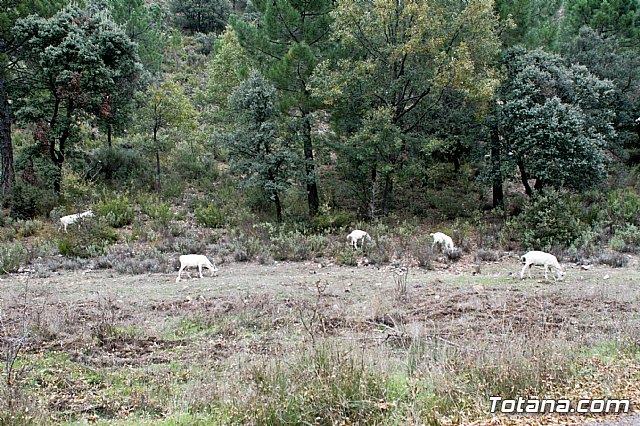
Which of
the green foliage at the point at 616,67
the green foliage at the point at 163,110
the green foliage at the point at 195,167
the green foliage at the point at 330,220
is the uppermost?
the green foliage at the point at 616,67

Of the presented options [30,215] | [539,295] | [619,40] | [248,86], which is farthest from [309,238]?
[619,40]

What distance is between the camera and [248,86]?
53.6 feet

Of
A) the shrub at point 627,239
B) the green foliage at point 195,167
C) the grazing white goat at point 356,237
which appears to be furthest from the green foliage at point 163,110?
the shrub at point 627,239

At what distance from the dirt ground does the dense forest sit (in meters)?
4.13

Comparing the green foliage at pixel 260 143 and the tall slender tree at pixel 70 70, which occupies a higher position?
the tall slender tree at pixel 70 70

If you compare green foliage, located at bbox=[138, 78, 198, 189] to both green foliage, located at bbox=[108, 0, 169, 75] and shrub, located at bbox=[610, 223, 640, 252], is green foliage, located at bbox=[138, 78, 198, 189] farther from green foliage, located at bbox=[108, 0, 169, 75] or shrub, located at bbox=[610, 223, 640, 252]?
shrub, located at bbox=[610, 223, 640, 252]

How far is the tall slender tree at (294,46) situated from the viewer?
16.7 m

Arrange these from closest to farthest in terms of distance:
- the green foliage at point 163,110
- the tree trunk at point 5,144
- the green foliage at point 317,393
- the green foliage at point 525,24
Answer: the green foliage at point 317,393 → the tree trunk at point 5,144 → the green foliage at point 525,24 → the green foliage at point 163,110

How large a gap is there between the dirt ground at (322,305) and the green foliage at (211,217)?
5.31m

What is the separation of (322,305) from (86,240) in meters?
8.30

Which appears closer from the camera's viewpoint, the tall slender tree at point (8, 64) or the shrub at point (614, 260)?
the shrub at point (614, 260)

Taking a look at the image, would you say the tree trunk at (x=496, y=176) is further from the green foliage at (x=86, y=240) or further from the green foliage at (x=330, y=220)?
the green foliage at (x=86, y=240)

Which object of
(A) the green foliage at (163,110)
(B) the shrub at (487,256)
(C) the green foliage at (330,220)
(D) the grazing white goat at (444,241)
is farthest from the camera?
(A) the green foliage at (163,110)

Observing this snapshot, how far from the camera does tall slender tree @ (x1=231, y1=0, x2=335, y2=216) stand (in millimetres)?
16737
